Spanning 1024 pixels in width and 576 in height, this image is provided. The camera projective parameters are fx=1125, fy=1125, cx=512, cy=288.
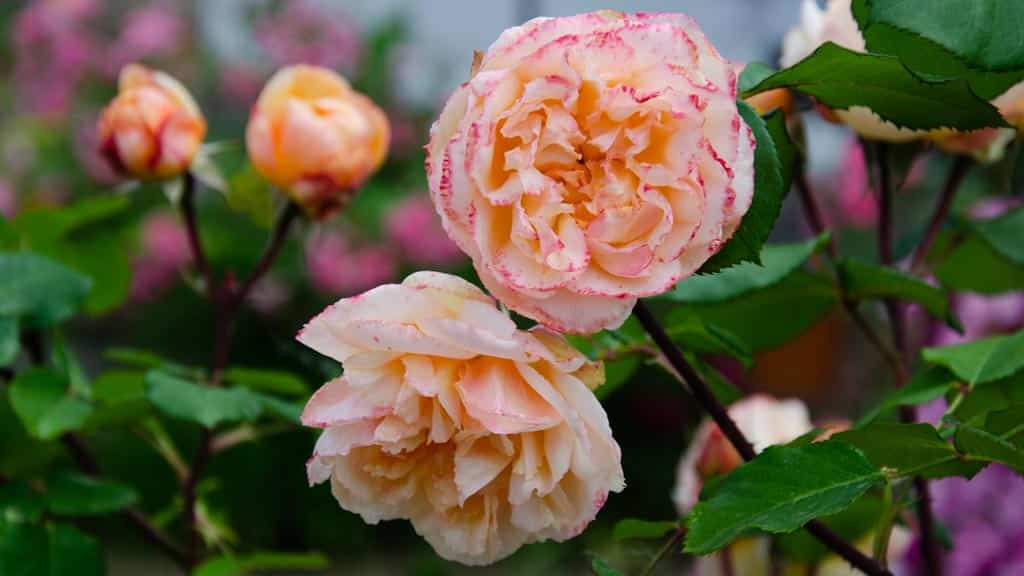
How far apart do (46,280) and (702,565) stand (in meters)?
0.36

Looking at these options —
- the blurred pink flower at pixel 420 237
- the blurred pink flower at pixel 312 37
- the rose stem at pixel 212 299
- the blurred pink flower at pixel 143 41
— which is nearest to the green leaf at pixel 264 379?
the rose stem at pixel 212 299

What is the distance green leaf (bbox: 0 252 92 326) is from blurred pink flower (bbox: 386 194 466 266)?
139 cm

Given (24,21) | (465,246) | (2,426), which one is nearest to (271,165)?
(2,426)

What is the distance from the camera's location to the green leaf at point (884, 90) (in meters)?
0.29

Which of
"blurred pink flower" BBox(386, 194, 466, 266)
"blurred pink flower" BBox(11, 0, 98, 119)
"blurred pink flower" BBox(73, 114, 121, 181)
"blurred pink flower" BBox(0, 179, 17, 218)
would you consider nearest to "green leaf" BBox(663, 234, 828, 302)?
"blurred pink flower" BBox(386, 194, 466, 266)

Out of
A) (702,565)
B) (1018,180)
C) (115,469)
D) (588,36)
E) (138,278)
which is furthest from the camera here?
(138,278)

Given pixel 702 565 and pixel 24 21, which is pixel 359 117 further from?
pixel 24 21

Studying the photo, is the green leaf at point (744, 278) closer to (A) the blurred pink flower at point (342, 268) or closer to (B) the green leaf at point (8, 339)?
(B) the green leaf at point (8, 339)

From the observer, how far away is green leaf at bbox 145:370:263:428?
0.45m

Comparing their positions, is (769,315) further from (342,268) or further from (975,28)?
(342,268)

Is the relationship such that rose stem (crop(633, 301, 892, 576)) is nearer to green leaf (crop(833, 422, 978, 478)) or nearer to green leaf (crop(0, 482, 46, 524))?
green leaf (crop(833, 422, 978, 478))

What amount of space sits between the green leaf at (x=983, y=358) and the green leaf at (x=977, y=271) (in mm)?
153

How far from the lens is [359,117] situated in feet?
1.74

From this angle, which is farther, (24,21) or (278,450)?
(24,21)
